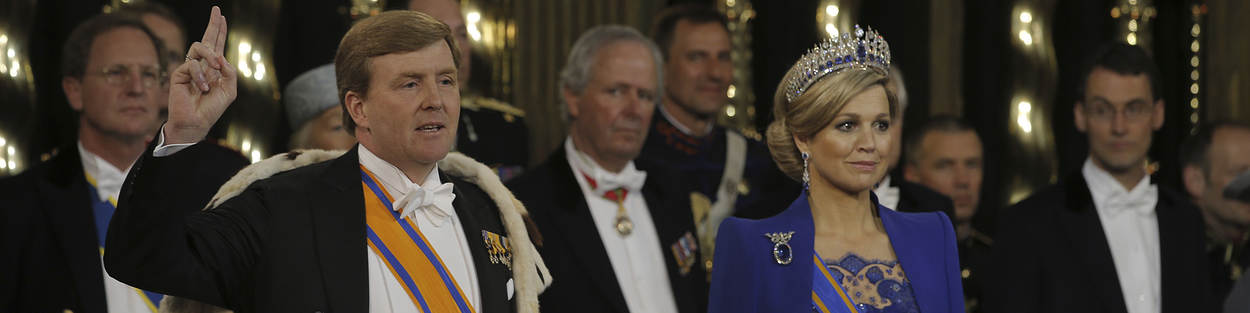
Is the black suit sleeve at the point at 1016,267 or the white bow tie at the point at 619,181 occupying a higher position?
the white bow tie at the point at 619,181

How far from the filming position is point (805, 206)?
2.87 m

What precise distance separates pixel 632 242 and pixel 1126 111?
1.63 metres

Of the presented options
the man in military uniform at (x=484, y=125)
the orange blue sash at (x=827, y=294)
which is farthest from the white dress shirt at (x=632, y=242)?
the orange blue sash at (x=827, y=294)

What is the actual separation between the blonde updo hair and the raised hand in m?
1.11

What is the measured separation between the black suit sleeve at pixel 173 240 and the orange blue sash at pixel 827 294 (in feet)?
3.50

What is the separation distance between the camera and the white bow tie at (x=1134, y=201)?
14.4 ft

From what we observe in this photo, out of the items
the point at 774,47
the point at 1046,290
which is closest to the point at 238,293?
the point at 1046,290

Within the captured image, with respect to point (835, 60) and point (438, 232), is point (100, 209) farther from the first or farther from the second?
point (835, 60)

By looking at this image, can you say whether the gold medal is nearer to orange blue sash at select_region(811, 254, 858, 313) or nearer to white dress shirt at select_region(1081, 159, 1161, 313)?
orange blue sash at select_region(811, 254, 858, 313)

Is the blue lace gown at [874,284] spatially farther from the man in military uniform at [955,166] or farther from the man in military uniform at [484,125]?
the man in military uniform at [955,166]

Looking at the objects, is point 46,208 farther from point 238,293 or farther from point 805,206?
point 805,206

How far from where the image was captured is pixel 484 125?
14.7 ft

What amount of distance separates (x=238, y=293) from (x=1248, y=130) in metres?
4.19

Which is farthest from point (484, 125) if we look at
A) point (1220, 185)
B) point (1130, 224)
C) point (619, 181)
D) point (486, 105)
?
point (1220, 185)
